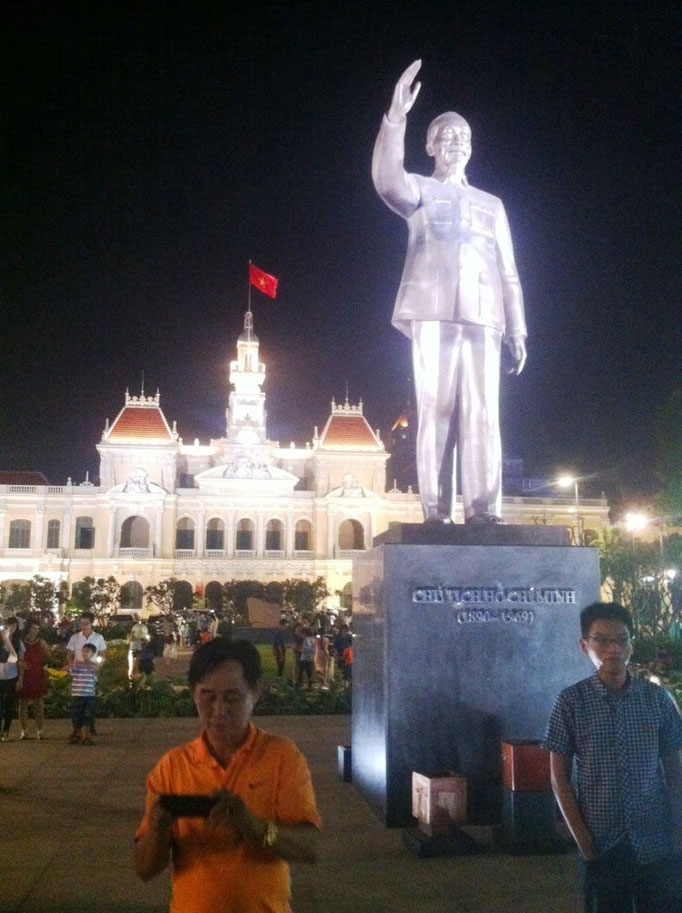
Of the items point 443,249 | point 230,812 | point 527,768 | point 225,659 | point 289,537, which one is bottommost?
point 527,768

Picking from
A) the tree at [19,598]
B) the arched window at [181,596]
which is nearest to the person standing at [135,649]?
the arched window at [181,596]

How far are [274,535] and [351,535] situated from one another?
4.89 m

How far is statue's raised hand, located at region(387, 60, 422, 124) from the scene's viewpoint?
5605 mm

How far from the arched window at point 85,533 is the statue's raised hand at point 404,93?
47810 millimetres

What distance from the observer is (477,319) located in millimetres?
6059

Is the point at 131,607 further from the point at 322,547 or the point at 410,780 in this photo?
the point at 410,780

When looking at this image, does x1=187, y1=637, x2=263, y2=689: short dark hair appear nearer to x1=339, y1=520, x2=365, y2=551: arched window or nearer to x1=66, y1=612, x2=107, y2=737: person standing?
x1=66, y1=612, x2=107, y2=737: person standing

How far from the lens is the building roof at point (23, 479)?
54375 millimetres

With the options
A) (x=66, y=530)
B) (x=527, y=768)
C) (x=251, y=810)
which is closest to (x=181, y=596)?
(x=66, y=530)

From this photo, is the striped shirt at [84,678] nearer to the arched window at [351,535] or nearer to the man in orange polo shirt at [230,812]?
the man in orange polo shirt at [230,812]

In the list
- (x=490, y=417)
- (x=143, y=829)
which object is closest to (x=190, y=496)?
(x=490, y=417)

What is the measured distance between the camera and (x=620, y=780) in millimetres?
2539

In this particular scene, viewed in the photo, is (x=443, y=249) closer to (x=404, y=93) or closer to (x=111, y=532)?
(x=404, y=93)

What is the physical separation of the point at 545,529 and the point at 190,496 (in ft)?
151
